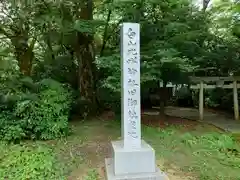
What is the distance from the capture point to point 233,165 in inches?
203

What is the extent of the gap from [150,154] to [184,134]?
8.92 feet

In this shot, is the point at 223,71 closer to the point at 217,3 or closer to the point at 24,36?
the point at 217,3

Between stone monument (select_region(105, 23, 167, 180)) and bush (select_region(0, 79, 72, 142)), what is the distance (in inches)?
94.7

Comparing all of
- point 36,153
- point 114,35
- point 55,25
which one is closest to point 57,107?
point 36,153

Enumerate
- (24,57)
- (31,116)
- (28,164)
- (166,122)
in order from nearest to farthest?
(28,164) → (31,116) → (166,122) → (24,57)

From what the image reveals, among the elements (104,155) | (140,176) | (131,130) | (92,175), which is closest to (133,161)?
(140,176)

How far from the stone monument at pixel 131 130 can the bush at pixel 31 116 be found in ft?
7.89

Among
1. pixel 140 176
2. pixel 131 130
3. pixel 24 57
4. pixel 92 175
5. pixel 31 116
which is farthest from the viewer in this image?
pixel 24 57

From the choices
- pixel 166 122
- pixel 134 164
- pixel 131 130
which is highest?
pixel 131 130

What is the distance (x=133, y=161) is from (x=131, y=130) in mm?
473

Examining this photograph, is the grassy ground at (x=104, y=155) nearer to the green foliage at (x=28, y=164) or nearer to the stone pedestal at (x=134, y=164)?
the green foliage at (x=28, y=164)

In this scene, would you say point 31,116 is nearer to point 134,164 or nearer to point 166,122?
point 134,164

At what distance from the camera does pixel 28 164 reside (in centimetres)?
494

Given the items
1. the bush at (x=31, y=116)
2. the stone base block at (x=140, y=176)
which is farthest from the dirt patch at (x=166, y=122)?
the stone base block at (x=140, y=176)
